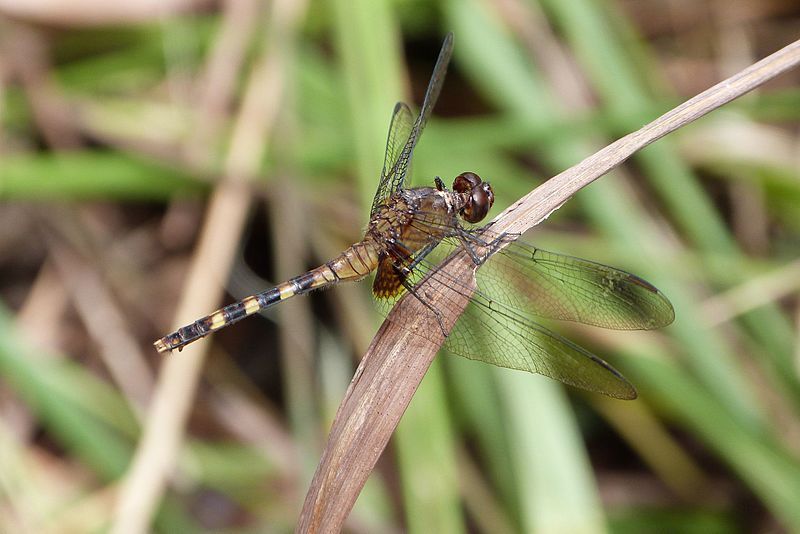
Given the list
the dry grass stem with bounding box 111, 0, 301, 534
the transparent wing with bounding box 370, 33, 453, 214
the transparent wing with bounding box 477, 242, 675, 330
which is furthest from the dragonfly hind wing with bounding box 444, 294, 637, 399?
the dry grass stem with bounding box 111, 0, 301, 534

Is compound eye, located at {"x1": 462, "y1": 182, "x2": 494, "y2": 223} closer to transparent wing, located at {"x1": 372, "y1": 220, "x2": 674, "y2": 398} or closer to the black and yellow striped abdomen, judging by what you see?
transparent wing, located at {"x1": 372, "y1": 220, "x2": 674, "y2": 398}

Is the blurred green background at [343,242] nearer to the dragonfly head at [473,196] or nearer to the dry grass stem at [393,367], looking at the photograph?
the dragonfly head at [473,196]

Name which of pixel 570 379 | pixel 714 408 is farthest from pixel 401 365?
pixel 714 408

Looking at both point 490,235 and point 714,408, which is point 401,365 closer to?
point 490,235

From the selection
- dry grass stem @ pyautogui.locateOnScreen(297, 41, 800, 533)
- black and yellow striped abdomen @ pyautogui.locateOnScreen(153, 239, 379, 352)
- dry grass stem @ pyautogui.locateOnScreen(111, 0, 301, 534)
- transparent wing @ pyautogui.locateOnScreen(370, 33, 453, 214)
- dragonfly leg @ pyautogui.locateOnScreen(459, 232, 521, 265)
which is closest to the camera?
dry grass stem @ pyautogui.locateOnScreen(297, 41, 800, 533)

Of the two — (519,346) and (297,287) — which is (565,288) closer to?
(519,346)
